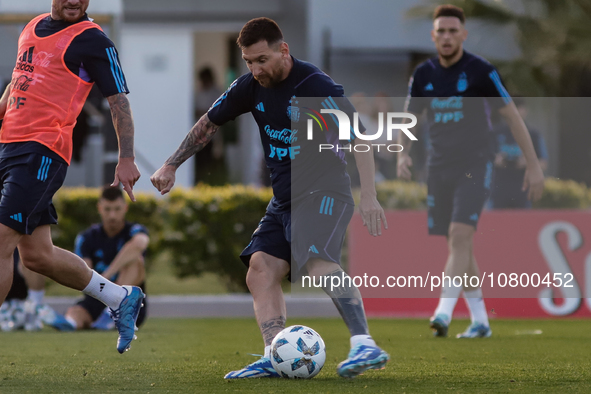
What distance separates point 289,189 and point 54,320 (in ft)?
12.2

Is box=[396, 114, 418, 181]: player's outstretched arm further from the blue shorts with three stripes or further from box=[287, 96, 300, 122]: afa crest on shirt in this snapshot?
the blue shorts with three stripes

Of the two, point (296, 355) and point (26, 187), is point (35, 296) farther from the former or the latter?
point (296, 355)

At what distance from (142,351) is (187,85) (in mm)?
9340

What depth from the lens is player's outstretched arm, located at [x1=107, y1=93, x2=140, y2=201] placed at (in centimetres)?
450

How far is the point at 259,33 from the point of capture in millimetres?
4250

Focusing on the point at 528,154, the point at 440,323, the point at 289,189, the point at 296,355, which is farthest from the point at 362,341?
the point at 528,154

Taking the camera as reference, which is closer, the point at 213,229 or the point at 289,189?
the point at 289,189

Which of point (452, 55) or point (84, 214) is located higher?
point (452, 55)

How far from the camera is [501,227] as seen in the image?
850 centimetres

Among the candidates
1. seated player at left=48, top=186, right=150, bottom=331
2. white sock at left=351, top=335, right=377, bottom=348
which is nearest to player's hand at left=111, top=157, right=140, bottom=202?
white sock at left=351, top=335, right=377, bottom=348

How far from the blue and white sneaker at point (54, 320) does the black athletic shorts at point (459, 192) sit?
→ 3181 mm

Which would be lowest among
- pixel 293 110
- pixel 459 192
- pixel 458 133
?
pixel 459 192

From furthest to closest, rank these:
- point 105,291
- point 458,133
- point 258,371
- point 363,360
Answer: point 458,133, point 105,291, point 258,371, point 363,360

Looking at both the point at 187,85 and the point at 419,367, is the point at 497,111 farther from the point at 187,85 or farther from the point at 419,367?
the point at 187,85
